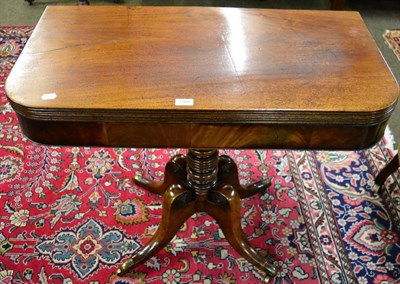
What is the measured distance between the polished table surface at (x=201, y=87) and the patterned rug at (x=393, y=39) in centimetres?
129

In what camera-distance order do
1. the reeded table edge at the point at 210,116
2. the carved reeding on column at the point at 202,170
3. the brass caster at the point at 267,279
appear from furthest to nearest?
1. the brass caster at the point at 267,279
2. the carved reeding on column at the point at 202,170
3. the reeded table edge at the point at 210,116

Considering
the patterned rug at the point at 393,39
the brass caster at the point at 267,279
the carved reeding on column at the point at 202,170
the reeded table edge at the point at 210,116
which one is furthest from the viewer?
the patterned rug at the point at 393,39

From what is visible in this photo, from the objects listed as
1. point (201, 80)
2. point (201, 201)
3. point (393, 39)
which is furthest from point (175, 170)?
point (393, 39)

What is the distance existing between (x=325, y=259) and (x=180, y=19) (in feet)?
2.58

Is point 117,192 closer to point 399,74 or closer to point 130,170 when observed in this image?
point 130,170

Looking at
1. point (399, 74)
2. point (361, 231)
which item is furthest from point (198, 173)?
point (399, 74)

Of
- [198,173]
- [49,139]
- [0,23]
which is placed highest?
[49,139]

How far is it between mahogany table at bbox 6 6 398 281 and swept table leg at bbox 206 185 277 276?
0.32 m

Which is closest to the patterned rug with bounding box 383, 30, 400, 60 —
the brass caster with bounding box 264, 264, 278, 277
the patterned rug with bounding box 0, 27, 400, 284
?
the patterned rug with bounding box 0, 27, 400, 284

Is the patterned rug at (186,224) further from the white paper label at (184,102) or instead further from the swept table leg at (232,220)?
the white paper label at (184,102)

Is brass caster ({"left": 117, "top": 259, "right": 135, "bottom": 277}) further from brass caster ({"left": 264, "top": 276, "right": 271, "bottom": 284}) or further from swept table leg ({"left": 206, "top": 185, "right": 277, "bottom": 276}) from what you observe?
brass caster ({"left": 264, "top": 276, "right": 271, "bottom": 284})

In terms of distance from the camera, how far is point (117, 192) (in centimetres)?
142

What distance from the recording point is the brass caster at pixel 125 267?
1176 millimetres

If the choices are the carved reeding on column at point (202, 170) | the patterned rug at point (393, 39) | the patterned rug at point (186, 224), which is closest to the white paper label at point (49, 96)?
the carved reeding on column at point (202, 170)
